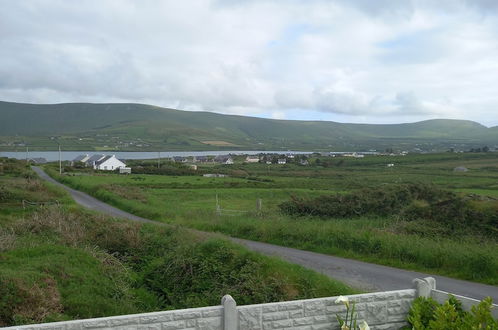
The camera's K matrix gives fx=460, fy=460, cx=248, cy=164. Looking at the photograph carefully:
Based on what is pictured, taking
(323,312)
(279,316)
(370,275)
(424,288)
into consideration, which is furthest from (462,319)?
(370,275)

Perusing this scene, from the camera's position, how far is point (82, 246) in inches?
622

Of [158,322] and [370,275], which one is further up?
[158,322]

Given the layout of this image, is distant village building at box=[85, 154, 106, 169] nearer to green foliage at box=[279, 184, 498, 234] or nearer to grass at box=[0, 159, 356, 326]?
green foliage at box=[279, 184, 498, 234]

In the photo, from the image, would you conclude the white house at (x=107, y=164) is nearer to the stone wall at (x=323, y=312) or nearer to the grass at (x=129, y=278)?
the grass at (x=129, y=278)

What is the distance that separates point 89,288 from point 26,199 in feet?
73.4

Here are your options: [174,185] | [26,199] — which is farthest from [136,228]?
[174,185]

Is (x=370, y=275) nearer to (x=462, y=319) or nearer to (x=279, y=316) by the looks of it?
(x=462, y=319)

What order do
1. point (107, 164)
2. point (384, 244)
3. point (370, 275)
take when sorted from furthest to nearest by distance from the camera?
point (107, 164) → point (384, 244) → point (370, 275)

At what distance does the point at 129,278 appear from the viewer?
13367 millimetres

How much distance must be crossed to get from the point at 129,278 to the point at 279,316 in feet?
22.0

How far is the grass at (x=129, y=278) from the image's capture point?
394 inches

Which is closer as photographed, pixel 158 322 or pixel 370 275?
pixel 158 322

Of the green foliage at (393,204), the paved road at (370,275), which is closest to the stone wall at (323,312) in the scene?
the paved road at (370,275)

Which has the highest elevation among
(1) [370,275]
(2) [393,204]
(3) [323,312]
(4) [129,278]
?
(3) [323,312]
